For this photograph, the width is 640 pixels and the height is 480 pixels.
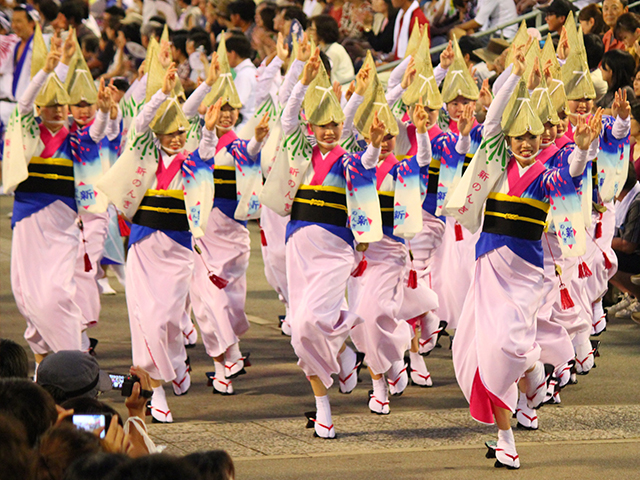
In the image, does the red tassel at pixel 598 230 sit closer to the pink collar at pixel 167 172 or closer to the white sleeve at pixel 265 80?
the white sleeve at pixel 265 80

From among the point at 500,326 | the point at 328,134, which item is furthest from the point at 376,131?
the point at 500,326

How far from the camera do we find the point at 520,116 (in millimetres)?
6523

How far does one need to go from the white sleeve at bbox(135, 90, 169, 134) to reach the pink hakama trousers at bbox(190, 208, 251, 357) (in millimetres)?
1268

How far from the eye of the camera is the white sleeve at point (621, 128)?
8.75 m

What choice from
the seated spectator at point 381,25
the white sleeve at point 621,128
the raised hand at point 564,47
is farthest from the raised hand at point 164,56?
the seated spectator at point 381,25

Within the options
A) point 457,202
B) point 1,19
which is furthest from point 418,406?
point 1,19

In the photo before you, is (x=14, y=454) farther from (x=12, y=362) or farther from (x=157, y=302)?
(x=157, y=302)

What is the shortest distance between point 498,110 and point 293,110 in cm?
133

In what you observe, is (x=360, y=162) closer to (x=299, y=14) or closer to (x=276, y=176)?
(x=276, y=176)

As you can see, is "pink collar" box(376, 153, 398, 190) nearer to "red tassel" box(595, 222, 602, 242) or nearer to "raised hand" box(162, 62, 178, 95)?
"raised hand" box(162, 62, 178, 95)

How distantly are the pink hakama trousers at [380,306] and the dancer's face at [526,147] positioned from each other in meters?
1.36

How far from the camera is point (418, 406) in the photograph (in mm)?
7551

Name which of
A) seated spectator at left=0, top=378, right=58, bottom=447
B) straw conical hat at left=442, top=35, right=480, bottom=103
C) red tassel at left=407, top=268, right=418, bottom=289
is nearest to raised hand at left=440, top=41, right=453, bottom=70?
straw conical hat at left=442, top=35, right=480, bottom=103

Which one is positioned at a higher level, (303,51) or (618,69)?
(303,51)
